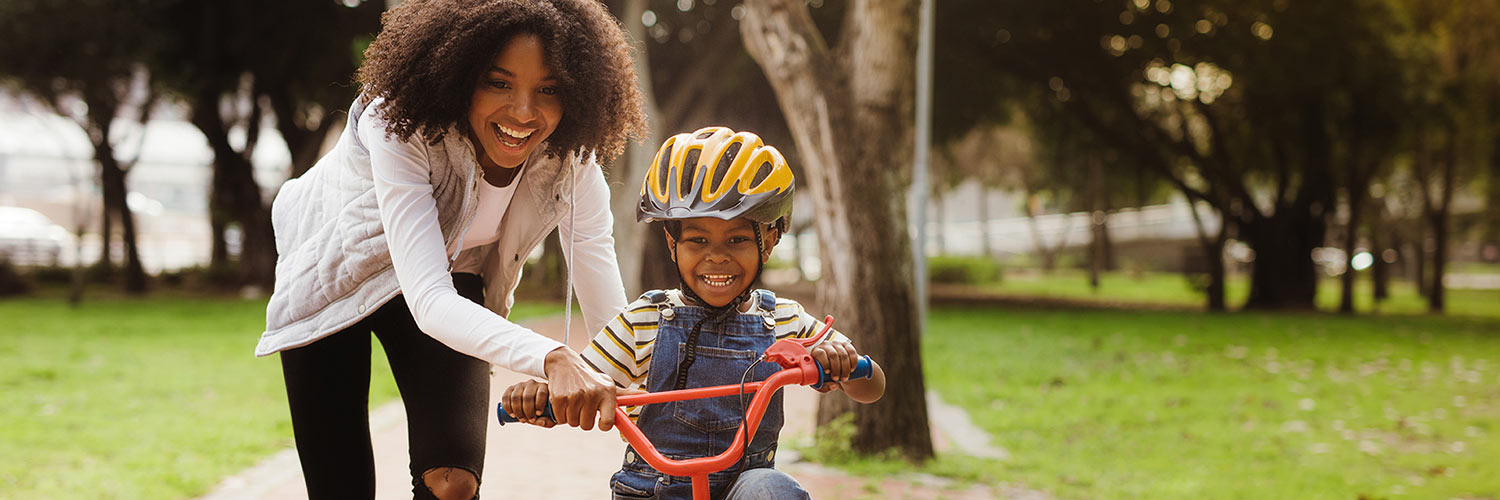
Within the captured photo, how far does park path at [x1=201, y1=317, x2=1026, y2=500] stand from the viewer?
6328 millimetres

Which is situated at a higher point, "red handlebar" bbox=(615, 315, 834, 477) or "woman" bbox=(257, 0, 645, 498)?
"woman" bbox=(257, 0, 645, 498)

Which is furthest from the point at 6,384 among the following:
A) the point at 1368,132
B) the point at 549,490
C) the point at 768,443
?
the point at 1368,132

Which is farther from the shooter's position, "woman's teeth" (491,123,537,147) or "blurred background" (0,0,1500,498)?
"blurred background" (0,0,1500,498)

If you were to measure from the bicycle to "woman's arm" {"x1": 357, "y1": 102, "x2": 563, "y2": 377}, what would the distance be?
147mm

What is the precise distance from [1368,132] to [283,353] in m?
21.2

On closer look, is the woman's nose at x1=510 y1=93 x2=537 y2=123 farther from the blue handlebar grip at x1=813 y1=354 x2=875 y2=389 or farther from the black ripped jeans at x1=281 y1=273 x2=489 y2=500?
the blue handlebar grip at x1=813 y1=354 x2=875 y2=389

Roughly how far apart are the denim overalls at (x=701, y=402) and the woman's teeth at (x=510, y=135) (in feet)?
1.57

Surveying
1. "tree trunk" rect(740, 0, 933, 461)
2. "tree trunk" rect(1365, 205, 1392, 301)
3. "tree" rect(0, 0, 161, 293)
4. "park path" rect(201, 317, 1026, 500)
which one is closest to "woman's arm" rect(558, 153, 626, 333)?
"park path" rect(201, 317, 1026, 500)

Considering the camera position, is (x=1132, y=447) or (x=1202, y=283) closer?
(x=1132, y=447)

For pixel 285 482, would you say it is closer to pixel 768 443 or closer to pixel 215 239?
pixel 768 443

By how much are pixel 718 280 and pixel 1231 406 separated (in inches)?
345

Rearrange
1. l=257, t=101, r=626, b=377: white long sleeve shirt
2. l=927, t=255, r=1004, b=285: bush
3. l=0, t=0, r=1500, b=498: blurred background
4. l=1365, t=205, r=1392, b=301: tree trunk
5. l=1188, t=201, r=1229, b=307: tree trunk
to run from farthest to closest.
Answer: l=927, t=255, r=1004, b=285: bush
l=1365, t=205, r=1392, b=301: tree trunk
l=1188, t=201, r=1229, b=307: tree trunk
l=0, t=0, r=1500, b=498: blurred background
l=257, t=101, r=626, b=377: white long sleeve shirt

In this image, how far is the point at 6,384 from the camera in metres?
10.2

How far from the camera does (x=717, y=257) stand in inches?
106
